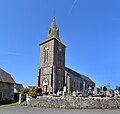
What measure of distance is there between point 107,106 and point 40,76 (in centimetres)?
2791

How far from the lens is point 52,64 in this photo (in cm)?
4603

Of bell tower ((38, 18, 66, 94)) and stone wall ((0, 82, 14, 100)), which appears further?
bell tower ((38, 18, 66, 94))

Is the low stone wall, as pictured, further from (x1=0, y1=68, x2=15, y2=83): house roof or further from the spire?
the spire

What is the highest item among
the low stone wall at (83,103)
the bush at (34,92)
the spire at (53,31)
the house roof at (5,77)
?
the spire at (53,31)

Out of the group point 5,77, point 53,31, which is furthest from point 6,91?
point 53,31

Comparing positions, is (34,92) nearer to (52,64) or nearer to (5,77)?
(5,77)

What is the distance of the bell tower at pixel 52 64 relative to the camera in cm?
4497

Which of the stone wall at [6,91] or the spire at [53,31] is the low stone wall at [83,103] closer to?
the stone wall at [6,91]

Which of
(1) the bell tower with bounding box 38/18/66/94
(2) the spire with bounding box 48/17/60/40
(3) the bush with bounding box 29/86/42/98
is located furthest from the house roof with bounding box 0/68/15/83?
(2) the spire with bounding box 48/17/60/40

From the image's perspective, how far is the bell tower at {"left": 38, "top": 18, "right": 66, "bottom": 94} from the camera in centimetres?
4497

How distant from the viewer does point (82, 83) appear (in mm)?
61562

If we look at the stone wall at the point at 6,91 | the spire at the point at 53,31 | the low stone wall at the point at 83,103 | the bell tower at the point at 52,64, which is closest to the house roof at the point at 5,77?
the stone wall at the point at 6,91

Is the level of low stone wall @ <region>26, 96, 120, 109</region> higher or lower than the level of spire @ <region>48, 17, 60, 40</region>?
lower

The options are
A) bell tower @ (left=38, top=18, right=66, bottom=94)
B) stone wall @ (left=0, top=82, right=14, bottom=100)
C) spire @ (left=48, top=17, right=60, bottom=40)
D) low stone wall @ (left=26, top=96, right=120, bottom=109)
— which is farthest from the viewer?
spire @ (left=48, top=17, right=60, bottom=40)
